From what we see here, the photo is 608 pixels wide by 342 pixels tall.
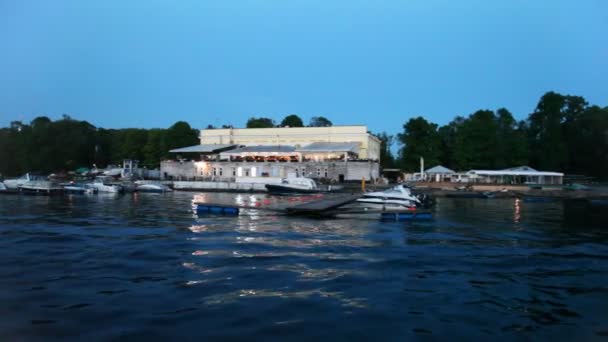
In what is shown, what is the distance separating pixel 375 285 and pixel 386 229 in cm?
1039

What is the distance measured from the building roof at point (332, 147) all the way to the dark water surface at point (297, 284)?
4156 centimetres

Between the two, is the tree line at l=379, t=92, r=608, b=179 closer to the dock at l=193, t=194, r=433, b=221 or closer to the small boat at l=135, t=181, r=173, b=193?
the small boat at l=135, t=181, r=173, b=193

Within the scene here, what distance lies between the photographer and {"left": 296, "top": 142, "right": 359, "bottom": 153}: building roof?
201 feet

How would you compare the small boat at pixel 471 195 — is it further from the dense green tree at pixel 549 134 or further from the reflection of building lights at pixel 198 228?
the reflection of building lights at pixel 198 228

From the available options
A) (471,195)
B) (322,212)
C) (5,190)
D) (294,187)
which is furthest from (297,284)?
(5,190)

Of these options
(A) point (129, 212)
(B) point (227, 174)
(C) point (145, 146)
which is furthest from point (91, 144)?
(A) point (129, 212)

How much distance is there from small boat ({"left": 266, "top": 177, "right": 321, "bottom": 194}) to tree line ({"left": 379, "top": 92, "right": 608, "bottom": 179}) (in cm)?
2883

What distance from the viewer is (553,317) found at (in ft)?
28.0

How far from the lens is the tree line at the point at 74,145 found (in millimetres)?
82375

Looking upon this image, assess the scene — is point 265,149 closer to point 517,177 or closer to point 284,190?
point 284,190

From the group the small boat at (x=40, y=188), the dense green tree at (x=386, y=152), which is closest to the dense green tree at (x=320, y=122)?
the dense green tree at (x=386, y=152)

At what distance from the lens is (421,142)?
6906cm

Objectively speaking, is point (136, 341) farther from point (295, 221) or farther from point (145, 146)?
point (145, 146)

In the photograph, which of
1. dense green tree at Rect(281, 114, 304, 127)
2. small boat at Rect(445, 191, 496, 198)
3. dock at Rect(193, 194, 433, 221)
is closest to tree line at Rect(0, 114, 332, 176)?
dense green tree at Rect(281, 114, 304, 127)
